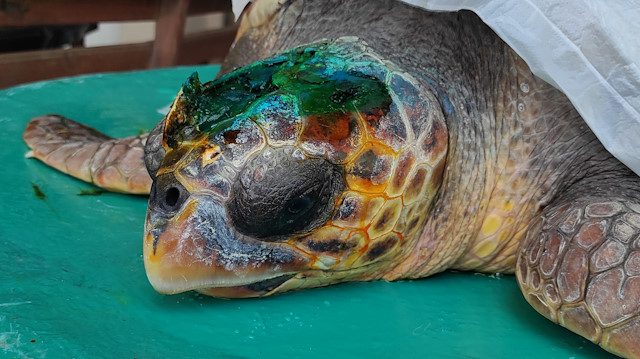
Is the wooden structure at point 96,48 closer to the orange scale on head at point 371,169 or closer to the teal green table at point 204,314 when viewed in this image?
the teal green table at point 204,314

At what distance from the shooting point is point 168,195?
40.5 inches

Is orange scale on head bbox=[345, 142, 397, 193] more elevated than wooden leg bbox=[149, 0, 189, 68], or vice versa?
wooden leg bbox=[149, 0, 189, 68]

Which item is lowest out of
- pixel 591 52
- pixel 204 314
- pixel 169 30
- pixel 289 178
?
pixel 204 314

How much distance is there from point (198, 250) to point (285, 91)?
0.28 metres

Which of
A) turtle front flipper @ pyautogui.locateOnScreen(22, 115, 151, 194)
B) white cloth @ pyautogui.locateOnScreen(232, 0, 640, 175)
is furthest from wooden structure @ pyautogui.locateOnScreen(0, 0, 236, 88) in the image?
white cloth @ pyautogui.locateOnScreen(232, 0, 640, 175)

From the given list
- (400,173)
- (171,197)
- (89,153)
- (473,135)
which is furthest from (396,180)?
(89,153)

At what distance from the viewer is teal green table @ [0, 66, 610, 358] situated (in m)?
0.98

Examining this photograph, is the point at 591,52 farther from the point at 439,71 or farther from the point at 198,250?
the point at 198,250

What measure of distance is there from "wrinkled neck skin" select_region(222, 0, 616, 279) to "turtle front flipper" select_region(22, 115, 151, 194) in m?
0.59

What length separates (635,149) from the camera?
3.54ft

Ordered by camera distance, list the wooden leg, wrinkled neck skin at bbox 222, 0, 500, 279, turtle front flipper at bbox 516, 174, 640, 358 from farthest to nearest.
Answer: the wooden leg → wrinkled neck skin at bbox 222, 0, 500, 279 → turtle front flipper at bbox 516, 174, 640, 358

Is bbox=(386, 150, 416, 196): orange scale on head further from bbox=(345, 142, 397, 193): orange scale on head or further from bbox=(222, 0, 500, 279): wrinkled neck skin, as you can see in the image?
bbox=(222, 0, 500, 279): wrinkled neck skin

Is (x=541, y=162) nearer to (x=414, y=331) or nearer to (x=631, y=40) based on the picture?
(x=631, y=40)

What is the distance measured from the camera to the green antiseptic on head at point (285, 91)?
3.49 ft
